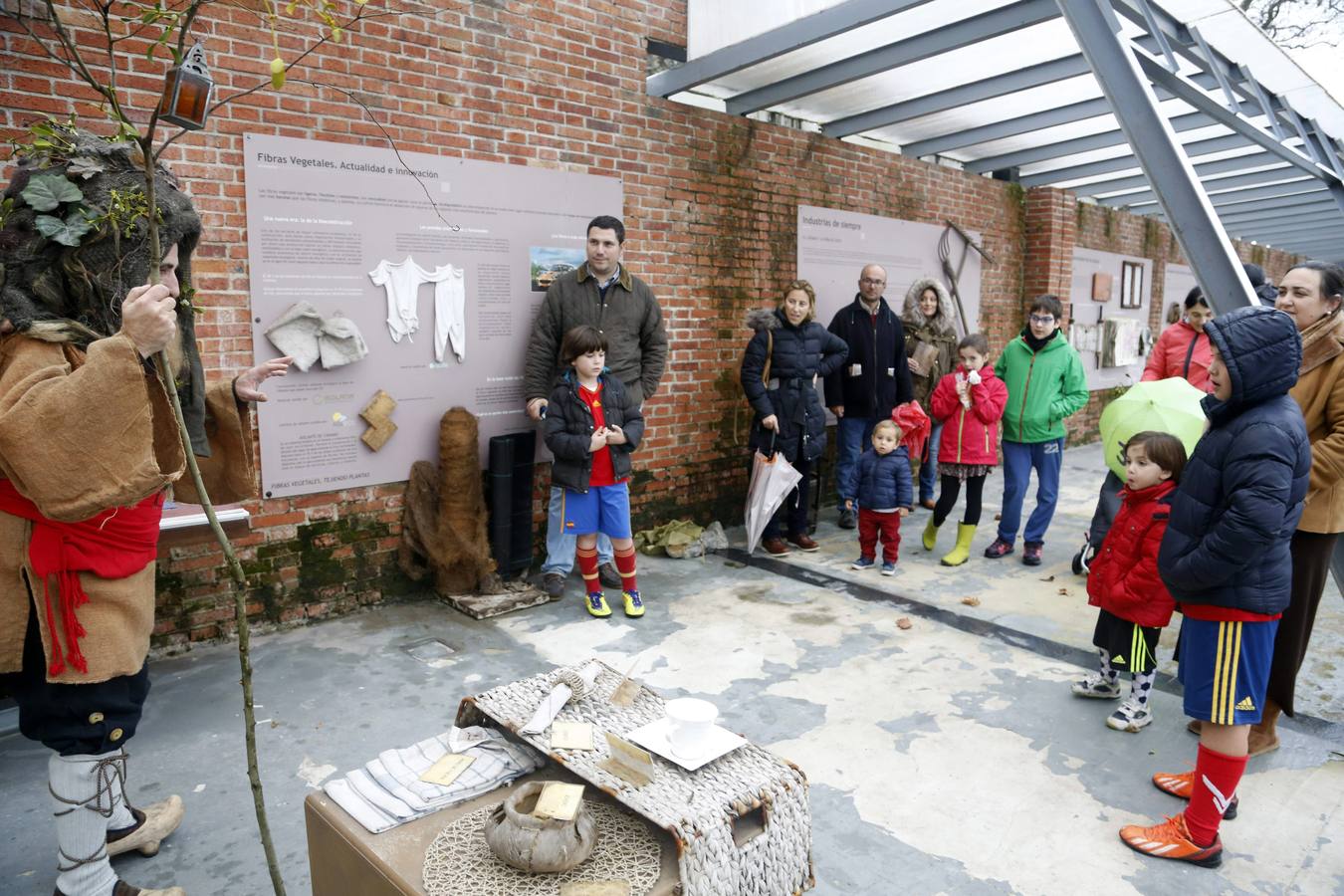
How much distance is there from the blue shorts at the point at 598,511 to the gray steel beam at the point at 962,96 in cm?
390

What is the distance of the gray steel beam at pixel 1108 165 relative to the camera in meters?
7.65

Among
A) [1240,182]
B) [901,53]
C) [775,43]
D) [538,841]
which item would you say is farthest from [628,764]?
[1240,182]

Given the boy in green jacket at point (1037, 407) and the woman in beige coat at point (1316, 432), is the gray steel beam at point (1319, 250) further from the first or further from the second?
the woman in beige coat at point (1316, 432)

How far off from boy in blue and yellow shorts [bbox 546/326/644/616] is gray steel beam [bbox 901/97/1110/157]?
455 centimetres

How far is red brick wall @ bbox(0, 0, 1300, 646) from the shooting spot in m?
4.04

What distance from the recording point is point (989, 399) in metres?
5.60

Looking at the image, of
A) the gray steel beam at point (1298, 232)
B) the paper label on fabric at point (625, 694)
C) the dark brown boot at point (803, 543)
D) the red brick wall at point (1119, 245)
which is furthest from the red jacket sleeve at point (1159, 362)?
the gray steel beam at point (1298, 232)

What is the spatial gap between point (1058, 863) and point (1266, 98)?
6.23m

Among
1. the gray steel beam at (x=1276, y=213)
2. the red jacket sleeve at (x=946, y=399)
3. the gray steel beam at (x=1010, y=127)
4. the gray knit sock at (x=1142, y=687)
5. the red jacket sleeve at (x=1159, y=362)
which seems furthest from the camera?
the gray steel beam at (x=1276, y=213)

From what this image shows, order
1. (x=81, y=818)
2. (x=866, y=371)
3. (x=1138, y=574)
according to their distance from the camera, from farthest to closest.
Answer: (x=866, y=371) < (x=1138, y=574) < (x=81, y=818)

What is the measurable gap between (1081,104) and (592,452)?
16.3 feet

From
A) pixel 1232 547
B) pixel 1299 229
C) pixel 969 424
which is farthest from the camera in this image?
pixel 1299 229

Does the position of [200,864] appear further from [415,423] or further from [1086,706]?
[1086,706]

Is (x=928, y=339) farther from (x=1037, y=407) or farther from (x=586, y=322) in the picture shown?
(x=586, y=322)
